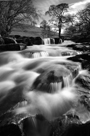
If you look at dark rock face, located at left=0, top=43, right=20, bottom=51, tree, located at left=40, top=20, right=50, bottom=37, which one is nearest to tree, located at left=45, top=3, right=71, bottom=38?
tree, located at left=40, top=20, right=50, bottom=37

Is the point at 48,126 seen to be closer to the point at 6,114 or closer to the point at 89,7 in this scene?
the point at 6,114

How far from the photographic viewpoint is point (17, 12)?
21109mm

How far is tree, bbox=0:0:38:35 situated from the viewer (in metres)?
19.3

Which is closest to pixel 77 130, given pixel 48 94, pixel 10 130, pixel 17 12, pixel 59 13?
pixel 48 94

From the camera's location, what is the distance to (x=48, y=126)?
315 centimetres

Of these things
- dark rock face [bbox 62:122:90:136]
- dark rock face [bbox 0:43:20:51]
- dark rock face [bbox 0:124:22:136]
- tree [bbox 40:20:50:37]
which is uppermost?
tree [bbox 40:20:50:37]

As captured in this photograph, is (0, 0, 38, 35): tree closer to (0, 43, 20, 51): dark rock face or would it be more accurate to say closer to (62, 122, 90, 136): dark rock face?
(0, 43, 20, 51): dark rock face

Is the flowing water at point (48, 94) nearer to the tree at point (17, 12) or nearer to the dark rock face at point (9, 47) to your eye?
the dark rock face at point (9, 47)

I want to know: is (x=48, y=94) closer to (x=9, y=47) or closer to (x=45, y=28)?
(x=9, y=47)

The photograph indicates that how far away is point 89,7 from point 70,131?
31997mm

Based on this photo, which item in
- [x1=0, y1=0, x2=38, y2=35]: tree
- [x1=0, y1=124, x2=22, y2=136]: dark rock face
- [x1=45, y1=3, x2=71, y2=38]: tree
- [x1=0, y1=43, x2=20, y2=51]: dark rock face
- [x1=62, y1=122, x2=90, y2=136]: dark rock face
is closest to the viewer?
[x1=0, y1=124, x2=22, y2=136]: dark rock face

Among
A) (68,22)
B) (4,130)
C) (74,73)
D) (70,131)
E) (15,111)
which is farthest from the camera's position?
(68,22)

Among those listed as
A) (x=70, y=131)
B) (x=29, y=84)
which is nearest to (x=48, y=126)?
(x=70, y=131)

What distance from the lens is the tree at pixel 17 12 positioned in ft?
63.4
